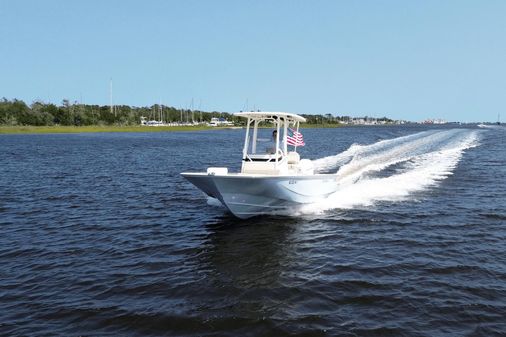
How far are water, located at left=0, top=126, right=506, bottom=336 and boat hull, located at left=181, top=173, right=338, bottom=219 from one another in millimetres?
607

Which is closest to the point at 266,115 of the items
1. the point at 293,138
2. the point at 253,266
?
the point at 293,138

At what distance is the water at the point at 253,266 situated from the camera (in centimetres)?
840

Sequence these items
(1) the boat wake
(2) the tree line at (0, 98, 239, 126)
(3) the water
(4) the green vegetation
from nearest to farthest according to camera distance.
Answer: (3) the water → (1) the boat wake → (4) the green vegetation → (2) the tree line at (0, 98, 239, 126)

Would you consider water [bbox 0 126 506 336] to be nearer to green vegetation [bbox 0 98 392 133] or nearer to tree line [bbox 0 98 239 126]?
green vegetation [bbox 0 98 392 133]

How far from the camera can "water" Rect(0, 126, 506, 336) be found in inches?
331

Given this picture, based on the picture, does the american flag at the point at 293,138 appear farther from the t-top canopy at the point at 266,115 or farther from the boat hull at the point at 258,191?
the boat hull at the point at 258,191

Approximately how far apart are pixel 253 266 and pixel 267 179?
4.24m

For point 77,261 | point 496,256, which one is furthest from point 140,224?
point 496,256

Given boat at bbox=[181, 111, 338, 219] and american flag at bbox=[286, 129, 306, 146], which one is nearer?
boat at bbox=[181, 111, 338, 219]

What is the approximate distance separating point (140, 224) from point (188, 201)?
4657 mm

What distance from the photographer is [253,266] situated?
11.5 metres

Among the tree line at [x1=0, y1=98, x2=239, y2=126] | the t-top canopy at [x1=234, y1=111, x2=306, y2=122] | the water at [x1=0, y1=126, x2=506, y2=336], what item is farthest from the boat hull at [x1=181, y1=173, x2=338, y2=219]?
the tree line at [x1=0, y1=98, x2=239, y2=126]

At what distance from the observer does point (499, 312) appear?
867cm

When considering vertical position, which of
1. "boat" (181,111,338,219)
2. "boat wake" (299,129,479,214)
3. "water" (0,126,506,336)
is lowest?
"water" (0,126,506,336)
